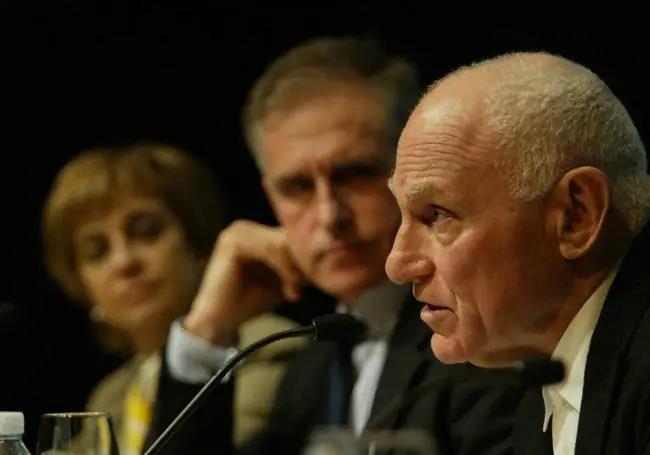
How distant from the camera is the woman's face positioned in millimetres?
3598

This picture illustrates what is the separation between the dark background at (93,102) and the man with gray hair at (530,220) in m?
2.06

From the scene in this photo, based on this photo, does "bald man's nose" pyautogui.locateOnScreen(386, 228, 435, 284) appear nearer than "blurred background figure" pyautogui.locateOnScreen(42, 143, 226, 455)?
Yes

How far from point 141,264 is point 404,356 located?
120 cm

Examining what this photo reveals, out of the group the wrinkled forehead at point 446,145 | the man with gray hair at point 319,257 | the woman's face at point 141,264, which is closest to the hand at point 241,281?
the man with gray hair at point 319,257

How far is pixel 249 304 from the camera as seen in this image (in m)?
3.07

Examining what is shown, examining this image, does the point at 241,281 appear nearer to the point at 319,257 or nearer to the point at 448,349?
the point at 319,257

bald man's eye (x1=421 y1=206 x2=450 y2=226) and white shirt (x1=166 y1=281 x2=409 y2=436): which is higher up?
bald man's eye (x1=421 y1=206 x2=450 y2=226)

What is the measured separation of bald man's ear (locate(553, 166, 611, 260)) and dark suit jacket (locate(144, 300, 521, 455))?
1.15 feet

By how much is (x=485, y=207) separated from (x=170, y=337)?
1.19 meters

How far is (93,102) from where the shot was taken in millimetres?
4500

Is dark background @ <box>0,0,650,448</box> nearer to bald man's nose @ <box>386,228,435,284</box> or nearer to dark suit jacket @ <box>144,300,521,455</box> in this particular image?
dark suit jacket @ <box>144,300,521,455</box>

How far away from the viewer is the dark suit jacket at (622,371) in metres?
1.81

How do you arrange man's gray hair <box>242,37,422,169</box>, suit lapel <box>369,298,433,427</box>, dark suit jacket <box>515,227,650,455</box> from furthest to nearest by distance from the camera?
man's gray hair <box>242,37,422,169</box> < suit lapel <box>369,298,433,427</box> < dark suit jacket <box>515,227,650,455</box>

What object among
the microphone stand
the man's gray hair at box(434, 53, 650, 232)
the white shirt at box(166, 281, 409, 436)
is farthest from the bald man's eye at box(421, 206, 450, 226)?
the white shirt at box(166, 281, 409, 436)
